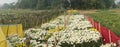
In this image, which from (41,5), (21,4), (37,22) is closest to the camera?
(37,22)

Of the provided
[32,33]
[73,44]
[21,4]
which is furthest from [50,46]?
[21,4]

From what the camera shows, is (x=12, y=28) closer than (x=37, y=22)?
Yes

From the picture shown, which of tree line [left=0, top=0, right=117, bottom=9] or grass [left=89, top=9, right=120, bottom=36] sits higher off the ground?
grass [left=89, top=9, right=120, bottom=36]

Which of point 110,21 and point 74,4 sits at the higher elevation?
point 110,21

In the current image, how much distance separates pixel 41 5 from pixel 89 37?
65.3 meters

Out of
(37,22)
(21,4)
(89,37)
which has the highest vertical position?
(89,37)

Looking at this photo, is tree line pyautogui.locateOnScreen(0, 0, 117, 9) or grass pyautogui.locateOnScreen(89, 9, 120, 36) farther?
tree line pyautogui.locateOnScreen(0, 0, 117, 9)

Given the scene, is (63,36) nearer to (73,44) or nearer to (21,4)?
(73,44)

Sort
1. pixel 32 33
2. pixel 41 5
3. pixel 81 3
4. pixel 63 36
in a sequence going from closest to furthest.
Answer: pixel 63 36 → pixel 32 33 → pixel 81 3 → pixel 41 5

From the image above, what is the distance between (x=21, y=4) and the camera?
321 ft

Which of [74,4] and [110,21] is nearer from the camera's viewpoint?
[110,21]

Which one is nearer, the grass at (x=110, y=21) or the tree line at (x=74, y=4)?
the grass at (x=110, y=21)

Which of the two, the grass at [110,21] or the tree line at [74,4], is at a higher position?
the grass at [110,21]

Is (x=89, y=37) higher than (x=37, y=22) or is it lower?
higher
